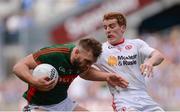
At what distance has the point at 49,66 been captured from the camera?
29.1 feet

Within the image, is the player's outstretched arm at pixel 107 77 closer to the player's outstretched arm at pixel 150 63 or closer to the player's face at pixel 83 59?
the player's outstretched arm at pixel 150 63

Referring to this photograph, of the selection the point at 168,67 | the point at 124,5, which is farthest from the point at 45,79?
the point at 124,5

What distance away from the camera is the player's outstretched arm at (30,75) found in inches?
344

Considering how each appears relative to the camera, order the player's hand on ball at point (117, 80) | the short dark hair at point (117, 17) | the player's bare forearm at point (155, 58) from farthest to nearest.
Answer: the short dark hair at point (117, 17) < the player's hand on ball at point (117, 80) < the player's bare forearm at point (155, 58)

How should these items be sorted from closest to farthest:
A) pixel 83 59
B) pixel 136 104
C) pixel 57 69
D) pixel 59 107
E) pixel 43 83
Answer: pixel 43 83
pixel 83 59
pixel 57 69
pixel 59 107
pixel 136 104

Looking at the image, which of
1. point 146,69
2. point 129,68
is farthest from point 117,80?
point 146,69

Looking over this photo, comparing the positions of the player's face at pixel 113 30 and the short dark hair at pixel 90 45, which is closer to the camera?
the short dark hair at pixel 90 45

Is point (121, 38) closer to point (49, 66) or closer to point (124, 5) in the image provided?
point (49, 66)

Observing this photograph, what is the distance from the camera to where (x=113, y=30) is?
957 cm

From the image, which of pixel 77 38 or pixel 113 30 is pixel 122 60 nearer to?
pixel 113 30

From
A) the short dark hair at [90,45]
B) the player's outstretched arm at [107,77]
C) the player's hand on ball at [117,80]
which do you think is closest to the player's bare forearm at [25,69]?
the short dark hair at [90,45]

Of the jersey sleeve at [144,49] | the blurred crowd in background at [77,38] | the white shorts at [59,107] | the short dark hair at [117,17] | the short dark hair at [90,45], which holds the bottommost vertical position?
the blurred crowd in background at [77,38]

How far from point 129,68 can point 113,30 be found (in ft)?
1.77

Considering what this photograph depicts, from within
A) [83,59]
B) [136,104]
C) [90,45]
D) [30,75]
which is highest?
[90,45]
